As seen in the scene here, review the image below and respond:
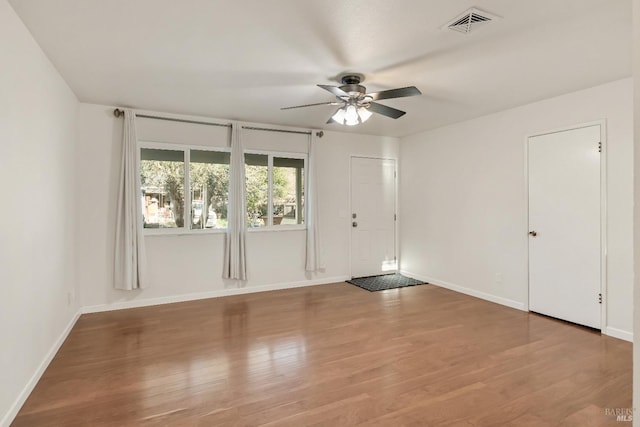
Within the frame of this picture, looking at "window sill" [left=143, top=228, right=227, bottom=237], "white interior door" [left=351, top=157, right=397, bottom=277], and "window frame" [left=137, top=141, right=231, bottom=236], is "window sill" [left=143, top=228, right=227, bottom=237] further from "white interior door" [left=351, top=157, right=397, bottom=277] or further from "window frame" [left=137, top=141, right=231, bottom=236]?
"white interior door" [left=351, top=157, right=397, bottom=277]

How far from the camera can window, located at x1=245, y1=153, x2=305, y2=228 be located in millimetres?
5230

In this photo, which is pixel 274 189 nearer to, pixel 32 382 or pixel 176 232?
pixel 176 232

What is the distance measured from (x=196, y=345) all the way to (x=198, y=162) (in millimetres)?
2601

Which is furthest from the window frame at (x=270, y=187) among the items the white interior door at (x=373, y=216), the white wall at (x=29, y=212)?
the white wall at (x=29, y=212)

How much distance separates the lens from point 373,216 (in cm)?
623

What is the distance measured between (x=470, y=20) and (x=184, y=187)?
3919 millimetres

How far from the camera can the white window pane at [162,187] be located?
4566 millimetres

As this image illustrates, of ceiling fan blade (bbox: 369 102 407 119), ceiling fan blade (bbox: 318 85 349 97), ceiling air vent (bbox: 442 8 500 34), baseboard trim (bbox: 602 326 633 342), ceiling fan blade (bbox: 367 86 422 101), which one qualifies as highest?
ceiling air vent (bbox: 442 8 500 34)

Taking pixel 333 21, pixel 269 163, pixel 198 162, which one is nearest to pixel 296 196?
pixel 269 163

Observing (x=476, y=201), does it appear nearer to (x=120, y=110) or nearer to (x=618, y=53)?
(x=618, y=53)

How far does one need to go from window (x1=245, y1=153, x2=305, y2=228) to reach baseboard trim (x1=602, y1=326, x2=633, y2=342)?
3.99m

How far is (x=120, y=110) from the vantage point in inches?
170

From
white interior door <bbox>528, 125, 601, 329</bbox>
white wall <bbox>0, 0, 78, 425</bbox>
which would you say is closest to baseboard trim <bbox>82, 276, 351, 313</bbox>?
white wall <bbox>0, 0, 78, 425</bbox>

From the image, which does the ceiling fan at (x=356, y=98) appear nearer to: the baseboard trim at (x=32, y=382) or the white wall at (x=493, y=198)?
the white wall at (x=493, y=198)
